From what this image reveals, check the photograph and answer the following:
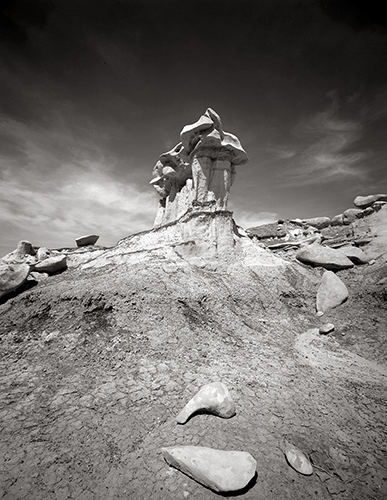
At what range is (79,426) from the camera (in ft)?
12.5

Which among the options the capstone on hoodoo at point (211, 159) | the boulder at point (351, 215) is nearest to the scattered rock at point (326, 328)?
the capstone on hoodoo at point (211, 159)

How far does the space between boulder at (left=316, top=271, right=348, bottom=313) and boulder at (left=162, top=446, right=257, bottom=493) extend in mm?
7474

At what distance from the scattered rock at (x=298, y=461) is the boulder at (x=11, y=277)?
443 inches

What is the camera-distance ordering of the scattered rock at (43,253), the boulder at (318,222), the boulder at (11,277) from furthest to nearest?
the boulder at (318,222) → the scattered rock at (43,253) → the boulder at (11,277)

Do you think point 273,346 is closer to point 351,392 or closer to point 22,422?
point 351,392

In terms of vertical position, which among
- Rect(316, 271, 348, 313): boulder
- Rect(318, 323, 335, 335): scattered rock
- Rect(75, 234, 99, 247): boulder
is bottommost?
Rect(318, 323, 335, 335): scattered rock

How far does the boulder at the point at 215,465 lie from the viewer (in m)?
2.79

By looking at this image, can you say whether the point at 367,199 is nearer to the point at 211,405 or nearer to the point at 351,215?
Answer: the point at 351,215

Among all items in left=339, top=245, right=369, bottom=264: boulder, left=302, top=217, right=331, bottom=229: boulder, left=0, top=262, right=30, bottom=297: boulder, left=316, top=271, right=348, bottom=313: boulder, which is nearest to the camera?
left=316, top=271, right=348, bottom=313: boulder

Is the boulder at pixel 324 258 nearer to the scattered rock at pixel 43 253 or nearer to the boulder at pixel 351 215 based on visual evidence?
the boulder at pixel 351 215

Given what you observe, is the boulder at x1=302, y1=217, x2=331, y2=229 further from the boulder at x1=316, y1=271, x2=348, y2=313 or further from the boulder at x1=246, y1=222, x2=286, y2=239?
the boulder at x1=316, y1=271, x2=348, y2=313

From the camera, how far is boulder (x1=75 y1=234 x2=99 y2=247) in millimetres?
20094

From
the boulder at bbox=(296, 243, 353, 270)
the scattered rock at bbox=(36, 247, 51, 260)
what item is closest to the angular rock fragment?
the boulder at bbox=(296, 243, 353, 270)

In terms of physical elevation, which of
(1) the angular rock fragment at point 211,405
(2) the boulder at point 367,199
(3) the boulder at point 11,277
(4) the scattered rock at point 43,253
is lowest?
(1) the angular rock fragment at point 211,405
